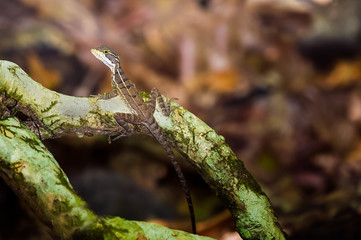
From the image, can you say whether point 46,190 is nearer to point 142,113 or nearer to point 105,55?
point 142,113

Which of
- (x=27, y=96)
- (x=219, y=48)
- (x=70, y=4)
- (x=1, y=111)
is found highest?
(x=219, y=48)

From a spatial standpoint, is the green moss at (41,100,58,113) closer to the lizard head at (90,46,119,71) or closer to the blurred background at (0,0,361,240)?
the lizard head at (90,46,119,71)

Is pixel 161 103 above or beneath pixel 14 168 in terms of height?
above

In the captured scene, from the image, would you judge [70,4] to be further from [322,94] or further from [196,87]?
[322,94]

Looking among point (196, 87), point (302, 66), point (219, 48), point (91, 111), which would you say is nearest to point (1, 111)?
point (91, 111)

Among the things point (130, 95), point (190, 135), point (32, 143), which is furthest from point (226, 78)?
point (32, 143)

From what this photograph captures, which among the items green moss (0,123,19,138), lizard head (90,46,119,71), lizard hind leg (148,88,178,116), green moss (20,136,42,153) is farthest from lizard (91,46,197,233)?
green moss (0,123,19,138)

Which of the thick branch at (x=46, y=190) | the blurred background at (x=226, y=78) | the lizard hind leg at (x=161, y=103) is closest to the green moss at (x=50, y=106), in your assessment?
the thick branch at (x=46, y=190)
